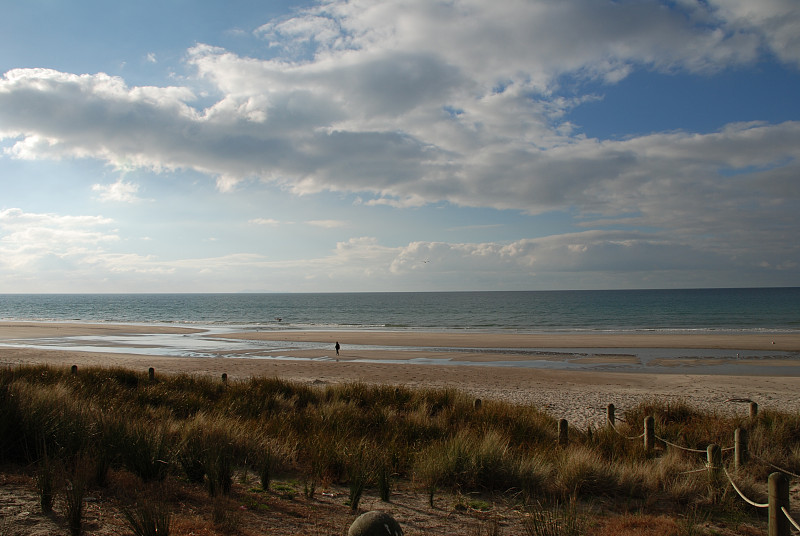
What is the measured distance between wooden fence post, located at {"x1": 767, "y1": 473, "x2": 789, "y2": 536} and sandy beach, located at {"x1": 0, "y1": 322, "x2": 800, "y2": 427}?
26.9 ft

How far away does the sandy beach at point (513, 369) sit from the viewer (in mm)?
17391

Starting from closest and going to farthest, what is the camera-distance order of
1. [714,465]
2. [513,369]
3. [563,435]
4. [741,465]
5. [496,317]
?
[714,465] < [741,465] < [563,435] < [513,369] < [496,317]

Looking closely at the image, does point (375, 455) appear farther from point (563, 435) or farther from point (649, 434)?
point (649, 434)

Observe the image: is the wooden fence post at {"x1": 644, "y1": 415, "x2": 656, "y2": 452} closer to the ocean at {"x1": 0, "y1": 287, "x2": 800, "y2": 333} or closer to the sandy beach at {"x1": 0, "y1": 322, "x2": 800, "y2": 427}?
the sandy beach at {"x1": 0, "y1": 322, "x2": 800, "y2": 427}

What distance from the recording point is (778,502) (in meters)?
Result: 4.58

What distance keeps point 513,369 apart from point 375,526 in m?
22.8

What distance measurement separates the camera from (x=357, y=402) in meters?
12.2

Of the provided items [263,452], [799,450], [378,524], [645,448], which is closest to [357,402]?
[263,452]

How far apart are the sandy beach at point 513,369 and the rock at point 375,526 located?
996 cm

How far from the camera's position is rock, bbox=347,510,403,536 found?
4055 millimetres

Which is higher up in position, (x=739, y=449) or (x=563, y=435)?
(x=739, y=449)

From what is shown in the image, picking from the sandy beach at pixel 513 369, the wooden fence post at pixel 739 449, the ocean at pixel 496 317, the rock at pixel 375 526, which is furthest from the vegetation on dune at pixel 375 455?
the ocean at pixel 496 317

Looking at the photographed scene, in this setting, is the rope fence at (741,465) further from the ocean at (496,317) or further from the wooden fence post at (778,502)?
the ocean at (496,317)

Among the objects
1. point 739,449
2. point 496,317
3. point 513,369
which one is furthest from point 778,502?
point 496,317
